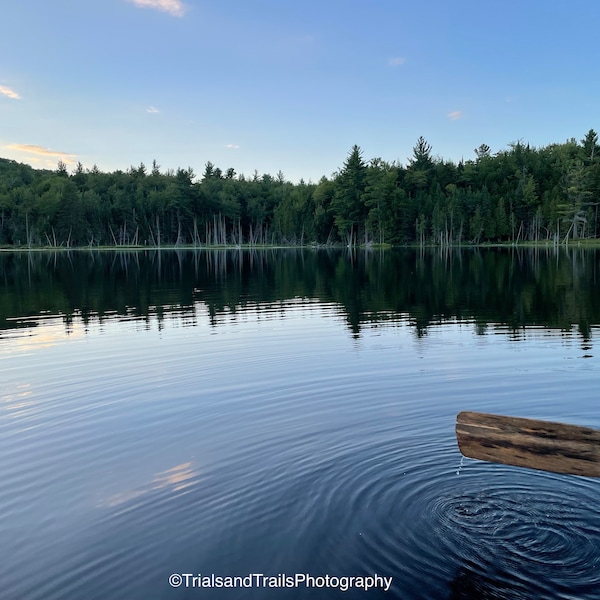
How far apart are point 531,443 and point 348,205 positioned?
450 ft

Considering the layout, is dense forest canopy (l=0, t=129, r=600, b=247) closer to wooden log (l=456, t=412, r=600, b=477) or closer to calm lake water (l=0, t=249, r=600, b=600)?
calm lake water (l=0, t=249, r=600, b=600)

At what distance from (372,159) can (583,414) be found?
153676 millimetres

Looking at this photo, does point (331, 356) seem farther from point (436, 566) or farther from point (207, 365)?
point (436, 566)

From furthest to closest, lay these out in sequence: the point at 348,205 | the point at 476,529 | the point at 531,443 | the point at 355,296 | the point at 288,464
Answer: the point at 348,205 < the point at 355,296 < the point at 288,464 < the point at 476,529 < the point at 531,443

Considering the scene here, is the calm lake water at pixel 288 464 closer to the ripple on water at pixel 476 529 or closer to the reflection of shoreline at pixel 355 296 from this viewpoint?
the ripple on water at pixel 476 529

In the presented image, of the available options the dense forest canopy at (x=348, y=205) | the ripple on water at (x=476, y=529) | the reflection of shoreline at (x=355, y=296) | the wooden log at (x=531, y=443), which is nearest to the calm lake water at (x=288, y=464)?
the ripple on water at (x=476, y=529)

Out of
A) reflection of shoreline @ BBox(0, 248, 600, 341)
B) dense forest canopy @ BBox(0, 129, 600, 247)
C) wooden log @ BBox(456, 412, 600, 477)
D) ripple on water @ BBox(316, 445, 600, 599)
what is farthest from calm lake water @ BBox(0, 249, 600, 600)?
dense forest canopy @ BBox(0, 129, 600, 247)

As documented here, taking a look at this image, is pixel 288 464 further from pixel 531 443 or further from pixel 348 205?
pixel 348 205

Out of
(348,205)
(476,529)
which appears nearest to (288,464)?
(476,529)

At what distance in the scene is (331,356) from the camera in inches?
671

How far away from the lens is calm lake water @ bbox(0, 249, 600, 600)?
615 cm

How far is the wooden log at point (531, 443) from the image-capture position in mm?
4777

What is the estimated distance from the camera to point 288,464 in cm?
889

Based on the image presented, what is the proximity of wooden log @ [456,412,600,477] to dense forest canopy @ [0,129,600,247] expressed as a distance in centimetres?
12420
